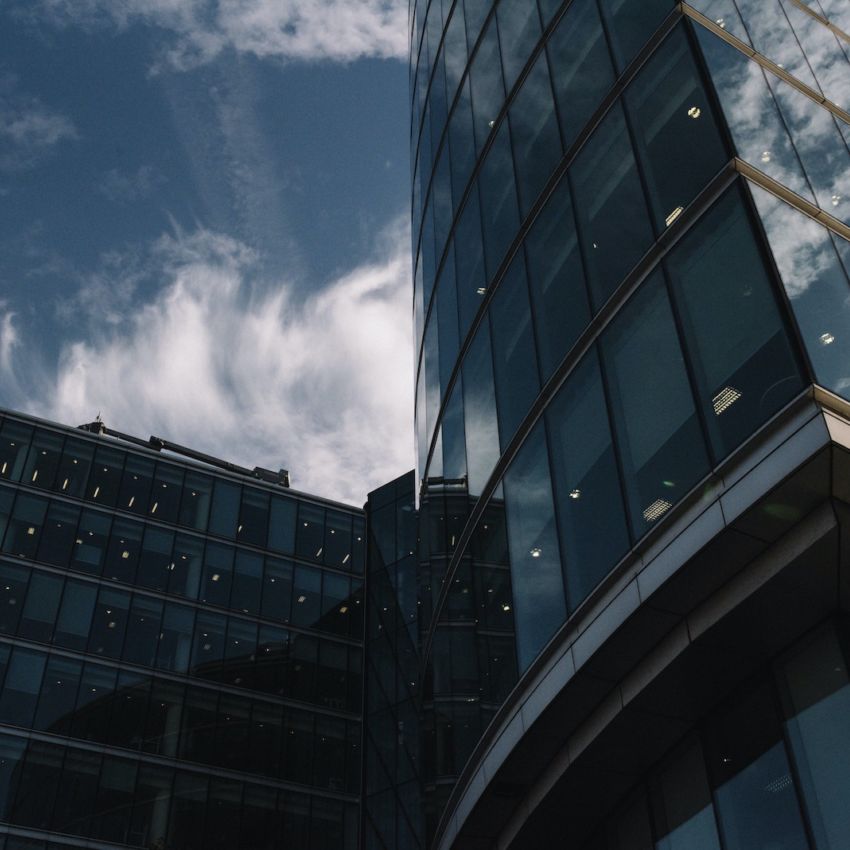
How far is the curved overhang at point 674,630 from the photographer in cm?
1044

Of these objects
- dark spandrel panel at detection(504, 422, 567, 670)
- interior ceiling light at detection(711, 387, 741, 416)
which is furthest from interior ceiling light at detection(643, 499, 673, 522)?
dark spandrel panel at detection(504, 422, 567, 670)

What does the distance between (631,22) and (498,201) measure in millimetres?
4645

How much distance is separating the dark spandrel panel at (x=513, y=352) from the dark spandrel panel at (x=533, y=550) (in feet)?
2.40

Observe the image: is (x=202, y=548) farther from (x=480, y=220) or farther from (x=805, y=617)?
(x=805, y=617)

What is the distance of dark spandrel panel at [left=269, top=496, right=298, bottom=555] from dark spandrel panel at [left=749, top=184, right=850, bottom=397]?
40.1m

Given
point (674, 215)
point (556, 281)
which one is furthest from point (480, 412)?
point (674, 215)

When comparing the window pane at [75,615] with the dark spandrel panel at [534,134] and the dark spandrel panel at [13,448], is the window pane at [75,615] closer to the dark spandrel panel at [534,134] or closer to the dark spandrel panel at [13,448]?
the dark spandrel panel at [13,448]

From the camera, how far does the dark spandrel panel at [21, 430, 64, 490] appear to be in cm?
4584

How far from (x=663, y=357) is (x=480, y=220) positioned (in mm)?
8243

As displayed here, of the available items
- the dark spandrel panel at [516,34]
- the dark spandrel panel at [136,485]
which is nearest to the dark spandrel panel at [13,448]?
the dark spandrel panel at [136,485]

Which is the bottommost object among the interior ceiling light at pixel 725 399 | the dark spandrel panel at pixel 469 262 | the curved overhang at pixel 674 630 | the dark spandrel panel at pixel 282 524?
the curved overhang at pixel 674 630

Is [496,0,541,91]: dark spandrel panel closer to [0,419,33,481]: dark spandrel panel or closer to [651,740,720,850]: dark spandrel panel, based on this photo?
[651,740,720,850]: dark spandrel panel

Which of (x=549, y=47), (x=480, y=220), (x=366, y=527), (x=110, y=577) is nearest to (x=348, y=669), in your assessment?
(x=366, y=527)

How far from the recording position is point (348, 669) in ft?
157
